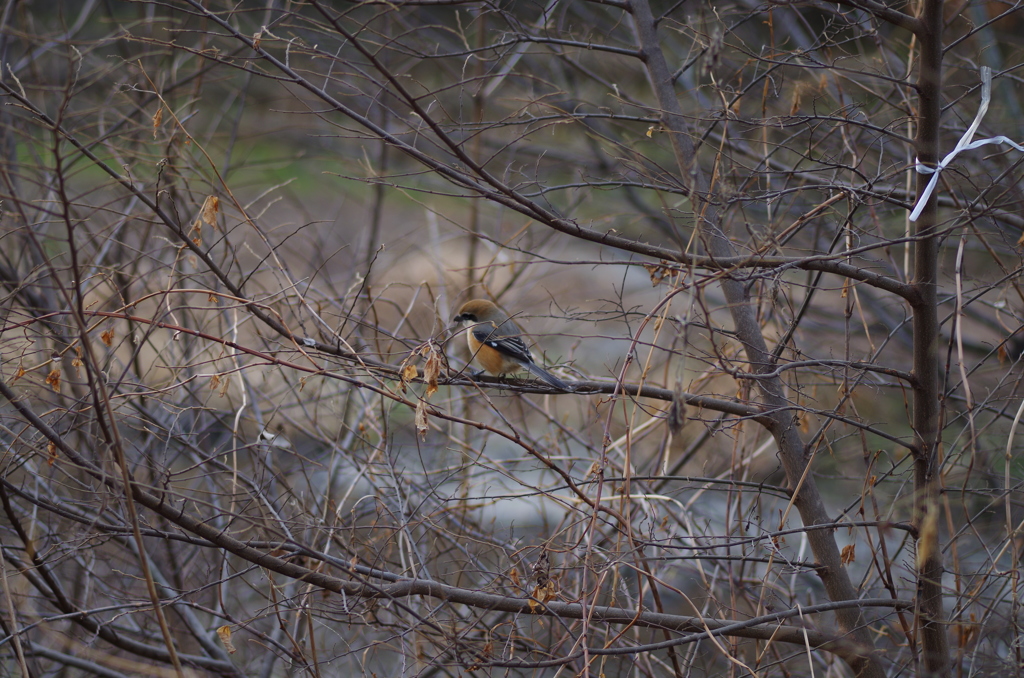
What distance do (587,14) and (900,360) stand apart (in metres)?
4.54

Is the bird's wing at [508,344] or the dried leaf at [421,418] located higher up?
the bird's wing at [508,344]

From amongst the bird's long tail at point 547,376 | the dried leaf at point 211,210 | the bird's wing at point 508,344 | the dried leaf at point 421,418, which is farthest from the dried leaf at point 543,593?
the bird's wing at point 508,344

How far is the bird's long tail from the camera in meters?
3.43

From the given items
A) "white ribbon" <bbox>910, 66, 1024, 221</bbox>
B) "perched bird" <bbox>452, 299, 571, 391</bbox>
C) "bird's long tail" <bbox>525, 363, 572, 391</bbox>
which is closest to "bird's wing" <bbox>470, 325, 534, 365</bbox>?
"perched bird" <bbox>452, 299, 571, 391</bbox>

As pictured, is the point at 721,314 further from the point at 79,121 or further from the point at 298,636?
the point at 79,121

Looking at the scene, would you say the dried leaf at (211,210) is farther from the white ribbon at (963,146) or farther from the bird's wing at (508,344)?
the white ribbon at (963,146)

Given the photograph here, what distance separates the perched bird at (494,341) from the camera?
5.04 meters

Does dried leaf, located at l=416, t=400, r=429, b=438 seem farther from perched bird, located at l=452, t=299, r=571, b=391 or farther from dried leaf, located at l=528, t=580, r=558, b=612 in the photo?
perched bird, located at l=452, t=299, r=571, b=391

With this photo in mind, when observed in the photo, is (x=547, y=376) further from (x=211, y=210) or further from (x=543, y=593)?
(x=211, y=210)

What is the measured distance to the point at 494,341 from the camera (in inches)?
205

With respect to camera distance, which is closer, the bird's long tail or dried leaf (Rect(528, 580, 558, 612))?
dried leaf (Rect(528, 580, 558, 612))

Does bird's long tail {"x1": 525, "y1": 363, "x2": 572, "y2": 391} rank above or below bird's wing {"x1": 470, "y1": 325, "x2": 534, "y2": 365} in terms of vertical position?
below

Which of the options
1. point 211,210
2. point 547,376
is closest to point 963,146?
point 547,376

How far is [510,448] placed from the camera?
27.3 ft
